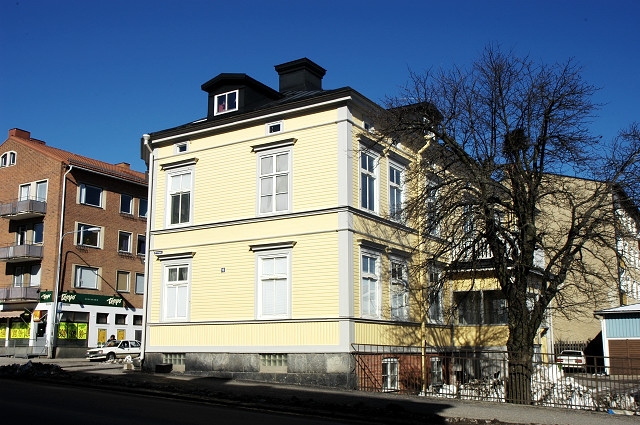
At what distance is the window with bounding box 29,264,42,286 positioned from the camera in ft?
147

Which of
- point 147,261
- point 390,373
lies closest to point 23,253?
point 147,261

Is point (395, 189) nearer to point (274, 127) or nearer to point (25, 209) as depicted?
point (274, 127)

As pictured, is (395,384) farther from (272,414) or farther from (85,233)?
(85,233)

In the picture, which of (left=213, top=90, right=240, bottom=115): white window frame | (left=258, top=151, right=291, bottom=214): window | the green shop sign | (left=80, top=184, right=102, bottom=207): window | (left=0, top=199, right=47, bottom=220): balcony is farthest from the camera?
(left=80, top=184, right=102, bottom=207): window

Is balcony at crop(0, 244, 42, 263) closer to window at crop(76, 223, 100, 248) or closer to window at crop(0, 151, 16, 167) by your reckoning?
window at crop(76, 223, 100, 248)

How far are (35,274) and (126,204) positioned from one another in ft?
27.3

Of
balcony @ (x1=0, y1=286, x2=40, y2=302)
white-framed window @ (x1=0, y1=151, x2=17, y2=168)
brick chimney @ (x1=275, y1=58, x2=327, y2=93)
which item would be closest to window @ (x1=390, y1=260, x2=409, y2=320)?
brick chimney @ (x1=275, y1=58, x2=327, y2=93)

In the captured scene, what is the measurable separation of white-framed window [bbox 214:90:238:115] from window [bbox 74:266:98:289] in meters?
23.6

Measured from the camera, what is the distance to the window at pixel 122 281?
158ft

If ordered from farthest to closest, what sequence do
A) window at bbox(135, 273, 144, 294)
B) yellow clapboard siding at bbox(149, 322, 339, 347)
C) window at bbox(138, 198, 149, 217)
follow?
window at bbox(138, 198, 149, 217), window at bbox(135, 273, 144, 294), yellow clapboard siding at bbox(149, 322, 339, 347)

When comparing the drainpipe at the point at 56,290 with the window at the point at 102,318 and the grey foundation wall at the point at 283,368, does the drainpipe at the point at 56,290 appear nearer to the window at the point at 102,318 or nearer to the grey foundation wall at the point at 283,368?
the window at the point at 102,318

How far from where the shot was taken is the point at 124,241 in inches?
1949

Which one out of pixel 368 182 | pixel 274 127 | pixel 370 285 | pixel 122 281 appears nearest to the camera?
pixel 370 285

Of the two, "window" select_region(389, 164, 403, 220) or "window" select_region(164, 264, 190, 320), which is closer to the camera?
"window" select_region(389, 164, 403, 220)
